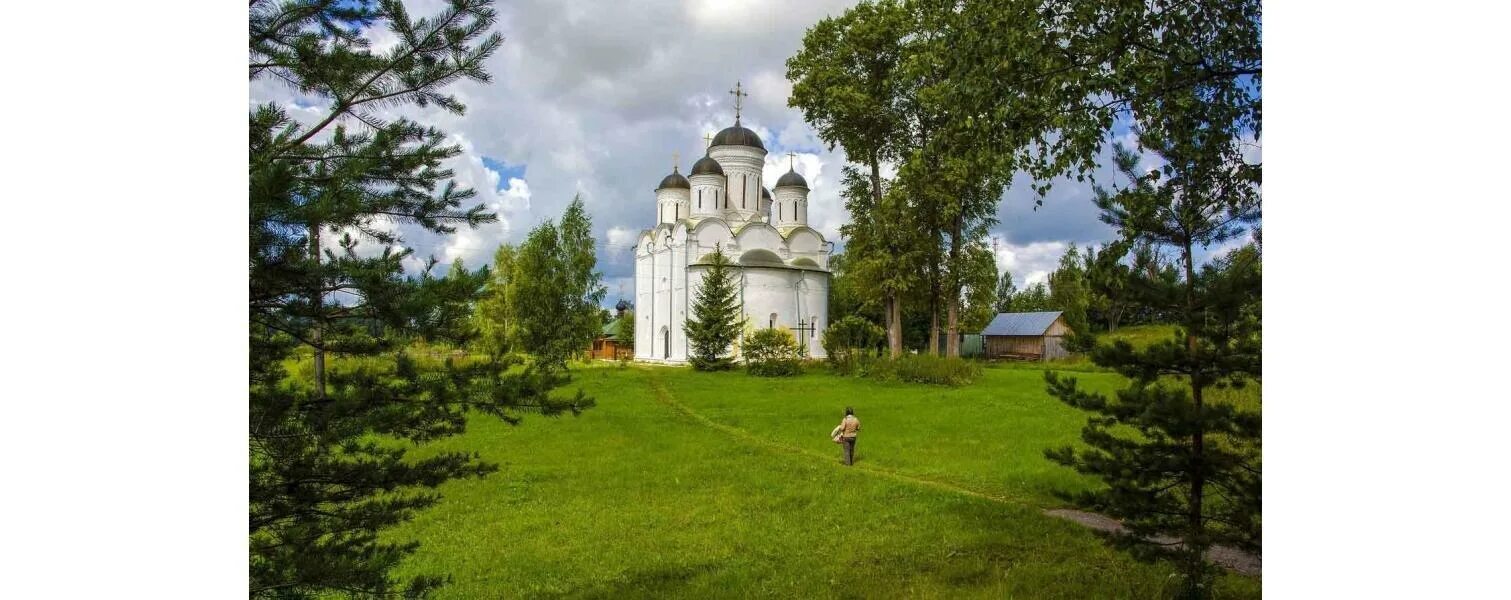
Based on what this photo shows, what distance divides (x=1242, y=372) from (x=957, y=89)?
1705 mm

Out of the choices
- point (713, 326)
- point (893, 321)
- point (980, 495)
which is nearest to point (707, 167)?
point (713, 326)

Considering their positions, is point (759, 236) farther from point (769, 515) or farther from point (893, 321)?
point (769, 515)

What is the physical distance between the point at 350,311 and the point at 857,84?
15.0 meters

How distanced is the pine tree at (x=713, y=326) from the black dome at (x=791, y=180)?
255 inches

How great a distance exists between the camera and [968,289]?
18125 mm

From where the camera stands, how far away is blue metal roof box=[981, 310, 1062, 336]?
828 inches

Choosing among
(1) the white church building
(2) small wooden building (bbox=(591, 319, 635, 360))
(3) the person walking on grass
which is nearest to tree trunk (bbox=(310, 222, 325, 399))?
(3) the person walking on grass

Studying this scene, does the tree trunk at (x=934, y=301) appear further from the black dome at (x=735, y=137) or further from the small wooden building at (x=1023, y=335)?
the black dome at (x=735, y=137)

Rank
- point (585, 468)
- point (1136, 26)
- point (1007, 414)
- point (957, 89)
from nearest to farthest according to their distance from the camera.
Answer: point (1136, 26), point (957, 89), point (585, 468), point (1007, 414)

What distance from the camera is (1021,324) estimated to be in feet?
72.9
